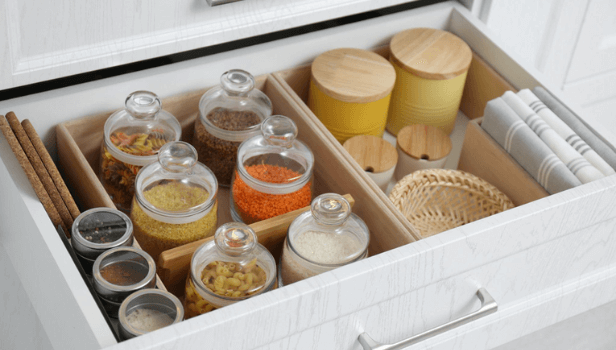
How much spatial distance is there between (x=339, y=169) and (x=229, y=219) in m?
0.19

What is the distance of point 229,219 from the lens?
1.09 meters

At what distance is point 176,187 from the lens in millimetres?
954

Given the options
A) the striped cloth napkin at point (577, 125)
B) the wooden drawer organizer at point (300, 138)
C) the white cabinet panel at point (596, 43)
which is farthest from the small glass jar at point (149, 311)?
the white cabinet panel at point (596, 43)

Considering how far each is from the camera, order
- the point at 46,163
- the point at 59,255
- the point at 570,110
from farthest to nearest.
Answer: the point at 570,110, the point at 46,163, the point at 59,255

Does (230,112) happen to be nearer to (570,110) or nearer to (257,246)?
(257,246)

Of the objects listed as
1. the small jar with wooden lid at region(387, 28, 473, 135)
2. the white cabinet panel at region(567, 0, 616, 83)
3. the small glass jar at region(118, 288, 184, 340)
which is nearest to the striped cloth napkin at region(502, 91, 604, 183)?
the small jar with wooden lid at region(387, 28, 473, 135)

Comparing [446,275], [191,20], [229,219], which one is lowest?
[229,219]

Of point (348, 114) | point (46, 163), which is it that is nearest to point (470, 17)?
point (348, 114)

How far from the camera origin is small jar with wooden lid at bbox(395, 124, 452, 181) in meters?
1.21

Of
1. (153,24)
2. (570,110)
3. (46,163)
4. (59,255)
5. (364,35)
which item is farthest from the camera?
(364,35)

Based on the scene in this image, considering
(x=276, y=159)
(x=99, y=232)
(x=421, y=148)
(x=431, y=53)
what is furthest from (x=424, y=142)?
(x=99, y=232)

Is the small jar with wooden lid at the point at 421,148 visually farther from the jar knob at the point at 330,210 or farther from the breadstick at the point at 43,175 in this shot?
the breadstick at the point at 43,175

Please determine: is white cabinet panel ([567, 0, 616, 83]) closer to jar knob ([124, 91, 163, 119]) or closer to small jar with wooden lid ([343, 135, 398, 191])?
small jar with wooden lid ([343, 135, 398, 191])

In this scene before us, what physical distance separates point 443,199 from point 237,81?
399 millimetres
